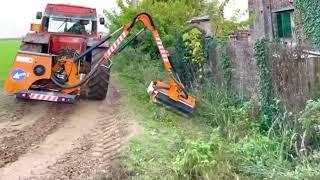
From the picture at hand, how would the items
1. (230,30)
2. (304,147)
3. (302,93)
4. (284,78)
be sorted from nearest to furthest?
(304,147) → (302,93) → (284,78) → (230,30)

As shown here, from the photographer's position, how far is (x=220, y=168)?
563 centimetres

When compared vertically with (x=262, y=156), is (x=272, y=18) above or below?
above

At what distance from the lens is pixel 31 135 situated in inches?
343

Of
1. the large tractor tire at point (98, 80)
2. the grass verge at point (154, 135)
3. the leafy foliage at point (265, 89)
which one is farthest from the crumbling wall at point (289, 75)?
the large tractor tire at point (98, 80)

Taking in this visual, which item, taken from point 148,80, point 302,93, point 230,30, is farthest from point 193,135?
point 230,30

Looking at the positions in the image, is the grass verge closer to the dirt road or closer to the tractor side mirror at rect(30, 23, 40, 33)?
the dirt road

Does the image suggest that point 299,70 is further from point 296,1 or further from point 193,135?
point 296,1

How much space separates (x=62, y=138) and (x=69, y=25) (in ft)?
18.0

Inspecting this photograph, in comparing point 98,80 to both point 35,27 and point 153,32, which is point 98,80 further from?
point 35,27

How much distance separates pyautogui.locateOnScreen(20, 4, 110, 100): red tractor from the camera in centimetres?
1166

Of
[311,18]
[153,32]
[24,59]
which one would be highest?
[311,18]

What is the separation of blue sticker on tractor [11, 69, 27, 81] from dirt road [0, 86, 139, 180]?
808mm

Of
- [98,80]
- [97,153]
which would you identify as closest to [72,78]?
[98,80]

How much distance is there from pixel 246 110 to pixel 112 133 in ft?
8.25
